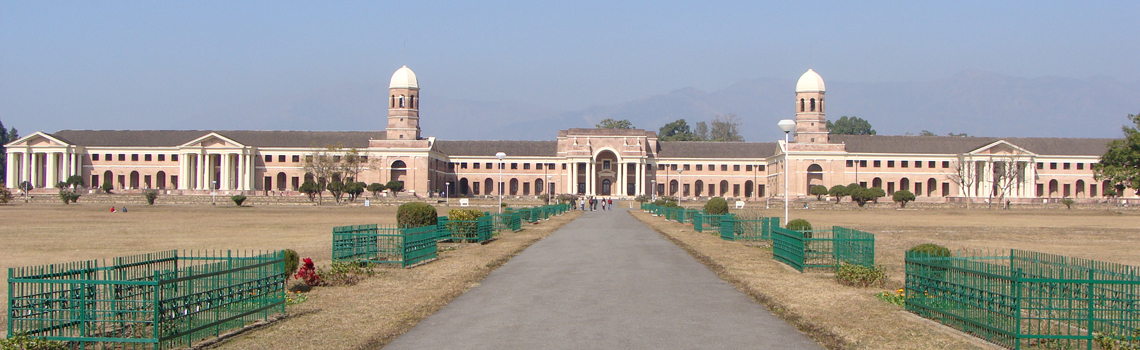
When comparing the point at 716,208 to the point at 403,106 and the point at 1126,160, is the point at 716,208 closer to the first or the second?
the point at 1126,160

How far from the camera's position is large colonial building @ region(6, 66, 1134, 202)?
323 feet

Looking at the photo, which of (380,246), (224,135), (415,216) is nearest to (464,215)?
(415,216)

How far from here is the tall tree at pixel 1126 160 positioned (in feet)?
200

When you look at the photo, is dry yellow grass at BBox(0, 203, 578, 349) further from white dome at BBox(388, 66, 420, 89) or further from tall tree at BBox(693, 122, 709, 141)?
tall tree at BBox(693, 122, 709, 141)

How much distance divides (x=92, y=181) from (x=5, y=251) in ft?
302

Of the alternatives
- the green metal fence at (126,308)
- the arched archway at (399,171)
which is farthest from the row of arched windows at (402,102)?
the green metal fence at (126,308)

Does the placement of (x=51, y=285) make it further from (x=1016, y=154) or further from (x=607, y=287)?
(x=1016, y=154)

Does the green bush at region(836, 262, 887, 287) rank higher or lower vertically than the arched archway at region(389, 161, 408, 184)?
lower

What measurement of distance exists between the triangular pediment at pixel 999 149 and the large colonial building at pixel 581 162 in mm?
128

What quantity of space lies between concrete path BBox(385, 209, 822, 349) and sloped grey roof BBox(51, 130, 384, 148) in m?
90.4

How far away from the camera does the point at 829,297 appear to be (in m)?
13.7

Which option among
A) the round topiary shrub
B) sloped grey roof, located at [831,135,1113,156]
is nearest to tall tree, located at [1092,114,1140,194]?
sloped grey roof, located at [831,135,1113,156]

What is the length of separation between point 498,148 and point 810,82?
125 feet

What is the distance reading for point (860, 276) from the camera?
1514cm
